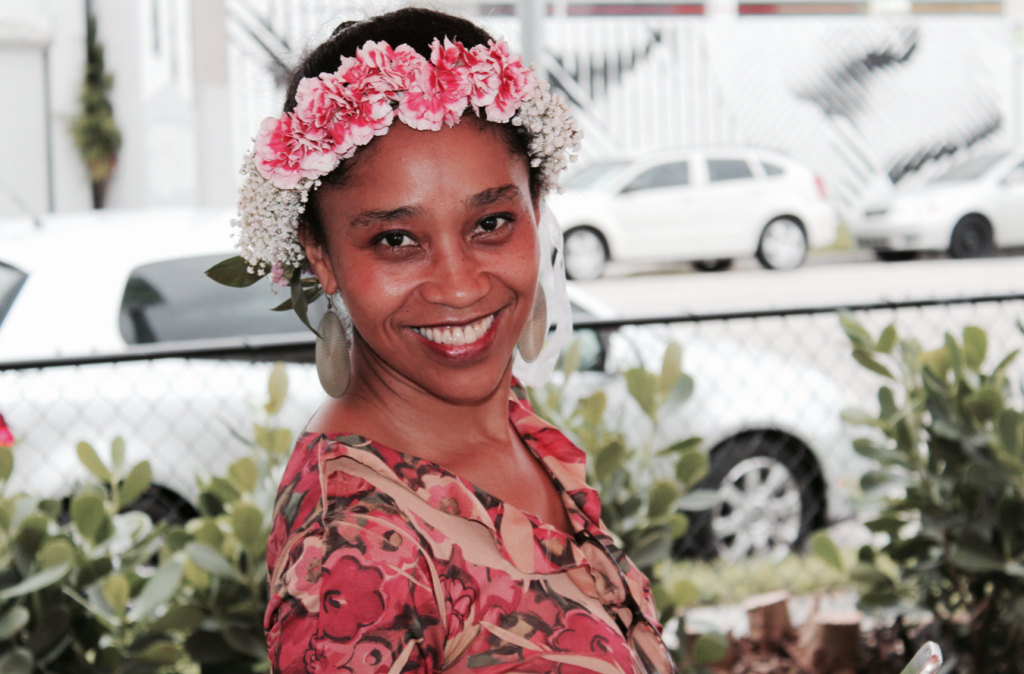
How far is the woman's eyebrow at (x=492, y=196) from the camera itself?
1176 mm

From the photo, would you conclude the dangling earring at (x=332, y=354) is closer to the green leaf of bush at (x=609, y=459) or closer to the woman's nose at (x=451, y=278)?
the woman's nose at (x=451, y=278)

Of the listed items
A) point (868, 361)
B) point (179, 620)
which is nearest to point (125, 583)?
point (179, 620)

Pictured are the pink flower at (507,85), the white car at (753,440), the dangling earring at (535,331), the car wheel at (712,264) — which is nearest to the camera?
the pink flower at (507,85)

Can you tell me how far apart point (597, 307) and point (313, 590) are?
3.34m

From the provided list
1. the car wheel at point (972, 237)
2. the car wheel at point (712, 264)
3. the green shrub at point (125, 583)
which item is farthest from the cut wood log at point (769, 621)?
the car wheel at point (972, 237)

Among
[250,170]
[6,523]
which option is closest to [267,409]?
[6,523]

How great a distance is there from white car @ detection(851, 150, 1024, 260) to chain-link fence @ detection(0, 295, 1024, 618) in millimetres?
10653

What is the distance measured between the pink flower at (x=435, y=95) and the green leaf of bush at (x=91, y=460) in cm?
147

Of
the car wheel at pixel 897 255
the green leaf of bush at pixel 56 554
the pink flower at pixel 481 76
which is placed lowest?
the car wheel at pixel 897 255

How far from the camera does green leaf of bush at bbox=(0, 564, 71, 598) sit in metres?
2.01

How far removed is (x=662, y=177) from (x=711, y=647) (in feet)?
36.1

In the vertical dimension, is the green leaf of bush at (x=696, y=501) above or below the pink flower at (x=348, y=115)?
below

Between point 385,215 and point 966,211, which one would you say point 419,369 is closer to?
point 385,215

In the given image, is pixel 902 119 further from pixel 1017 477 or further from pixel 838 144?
pixel 1017 477
